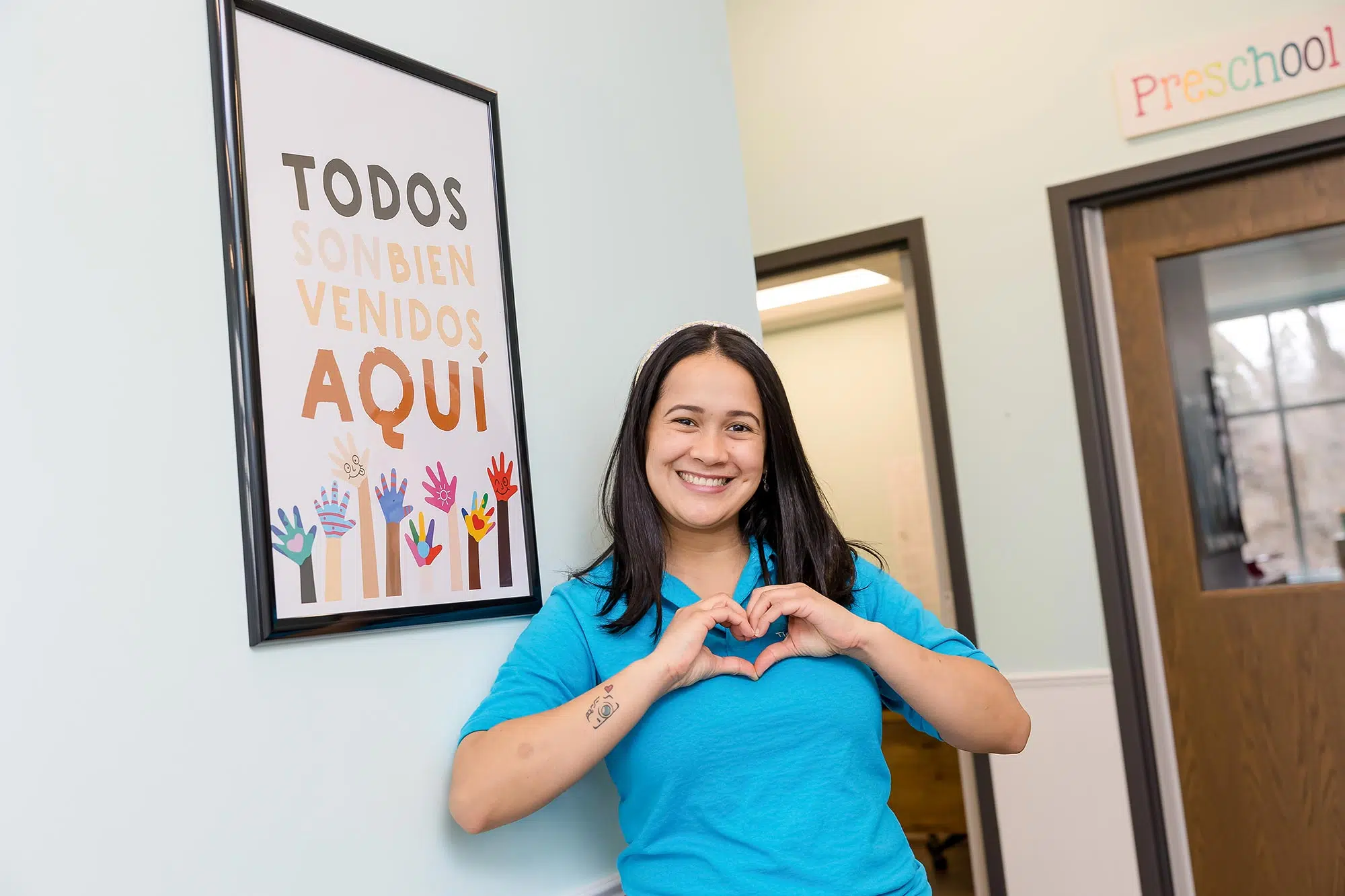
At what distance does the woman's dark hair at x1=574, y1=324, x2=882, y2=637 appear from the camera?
1.44 metres

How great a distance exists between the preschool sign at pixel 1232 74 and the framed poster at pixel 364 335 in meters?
1.84

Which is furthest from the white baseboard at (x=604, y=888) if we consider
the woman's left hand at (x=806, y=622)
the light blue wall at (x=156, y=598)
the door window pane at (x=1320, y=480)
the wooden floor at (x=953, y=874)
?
the wooden floor at (x=953, y=874)

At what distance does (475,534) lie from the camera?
4.59ft

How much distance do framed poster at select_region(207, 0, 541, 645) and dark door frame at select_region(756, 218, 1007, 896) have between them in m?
1.69

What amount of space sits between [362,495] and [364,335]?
188 millimetres

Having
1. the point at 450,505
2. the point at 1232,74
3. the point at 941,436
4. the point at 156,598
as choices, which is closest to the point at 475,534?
the point at 450,505

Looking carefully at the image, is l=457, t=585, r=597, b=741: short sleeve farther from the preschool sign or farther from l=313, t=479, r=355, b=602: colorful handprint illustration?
the preschool sign

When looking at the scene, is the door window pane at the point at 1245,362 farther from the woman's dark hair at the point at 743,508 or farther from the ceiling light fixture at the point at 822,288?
the ceiling light fixture at the point at 822,288

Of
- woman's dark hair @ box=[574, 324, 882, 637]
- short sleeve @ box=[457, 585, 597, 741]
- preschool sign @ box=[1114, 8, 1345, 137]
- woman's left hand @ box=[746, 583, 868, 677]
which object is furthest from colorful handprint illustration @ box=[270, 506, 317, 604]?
preschool sign @ box=[1114, 8, 1345, 137]

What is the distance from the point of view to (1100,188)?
2.74 metres

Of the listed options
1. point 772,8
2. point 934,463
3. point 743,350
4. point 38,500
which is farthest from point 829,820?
point 772,8

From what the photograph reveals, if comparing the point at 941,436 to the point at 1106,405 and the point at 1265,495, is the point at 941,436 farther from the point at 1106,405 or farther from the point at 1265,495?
the point at 1265,495

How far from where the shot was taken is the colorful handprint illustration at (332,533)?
1201mm

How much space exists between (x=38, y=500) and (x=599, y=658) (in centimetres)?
66
